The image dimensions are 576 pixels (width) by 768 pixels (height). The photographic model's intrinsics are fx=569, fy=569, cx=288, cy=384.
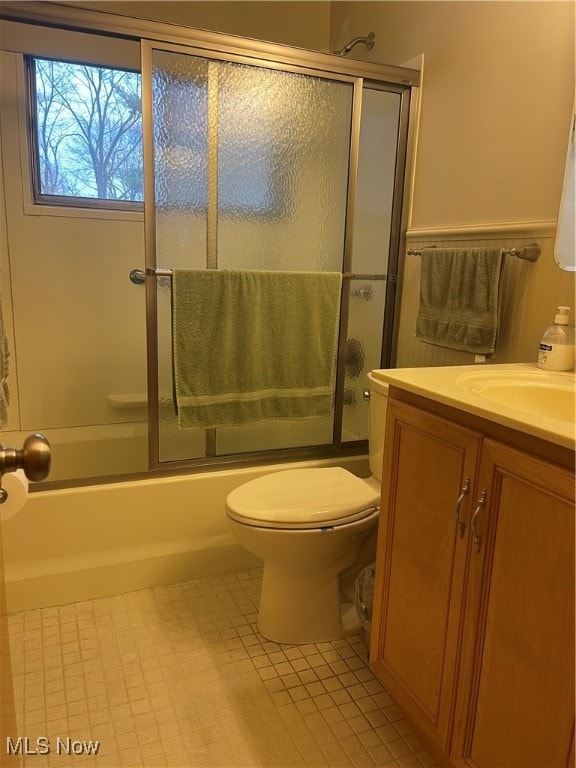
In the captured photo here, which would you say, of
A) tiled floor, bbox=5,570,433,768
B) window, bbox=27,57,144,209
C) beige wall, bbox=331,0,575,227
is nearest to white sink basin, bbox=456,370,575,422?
beige wall, bbox=331,0,575,227

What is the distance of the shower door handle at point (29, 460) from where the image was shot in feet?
2.10

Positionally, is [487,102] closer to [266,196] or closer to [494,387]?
[266,196]

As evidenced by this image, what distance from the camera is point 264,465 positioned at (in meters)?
2.16

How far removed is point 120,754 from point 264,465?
41.2 inches

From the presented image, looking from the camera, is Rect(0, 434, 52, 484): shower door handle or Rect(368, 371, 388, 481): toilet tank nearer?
Rect(0, 434, 52, 484): shower door handle

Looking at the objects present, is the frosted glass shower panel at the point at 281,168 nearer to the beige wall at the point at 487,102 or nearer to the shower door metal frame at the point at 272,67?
the shower door metal frame at the point at 272,67

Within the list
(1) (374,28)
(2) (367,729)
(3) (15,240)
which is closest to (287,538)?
(2) (367,729)

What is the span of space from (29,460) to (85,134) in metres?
2.25

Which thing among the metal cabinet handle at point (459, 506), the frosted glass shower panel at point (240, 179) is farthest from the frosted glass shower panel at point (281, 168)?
the metal cabinet handle at point (459, 506)

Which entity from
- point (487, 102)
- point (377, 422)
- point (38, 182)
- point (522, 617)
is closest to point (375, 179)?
point (487, 102)

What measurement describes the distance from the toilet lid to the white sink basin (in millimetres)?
509

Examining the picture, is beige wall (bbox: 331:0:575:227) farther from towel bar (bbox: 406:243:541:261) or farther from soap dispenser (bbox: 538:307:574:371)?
soap dispenser (bbox: 538:307:574:371)

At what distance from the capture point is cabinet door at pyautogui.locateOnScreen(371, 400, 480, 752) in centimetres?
114

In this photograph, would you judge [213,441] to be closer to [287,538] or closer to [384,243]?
[287,538]
